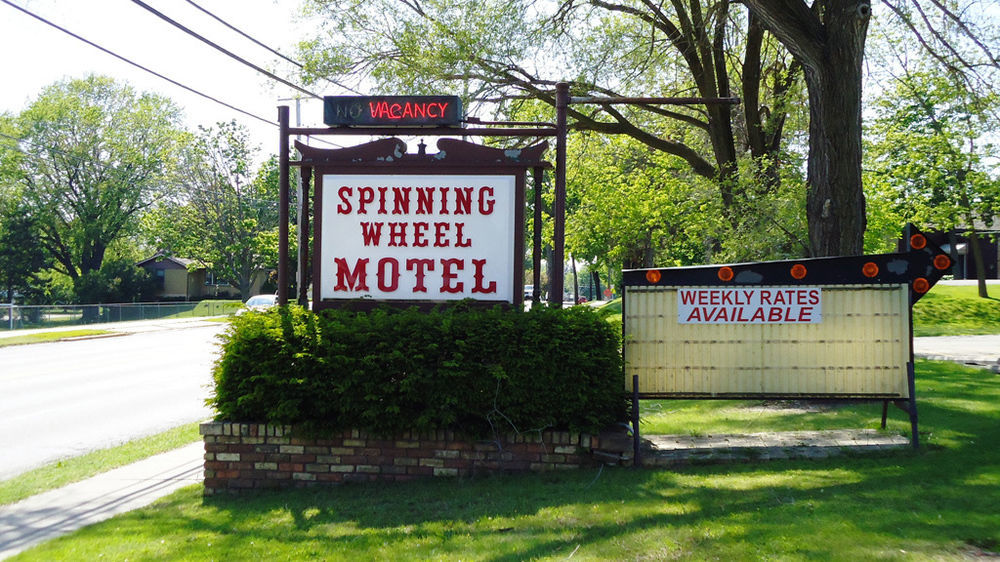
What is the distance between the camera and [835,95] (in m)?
9.46

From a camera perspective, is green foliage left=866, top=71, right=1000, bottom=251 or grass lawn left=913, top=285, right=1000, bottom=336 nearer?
green foliage left=866, top=71, right=1000, bottom=251

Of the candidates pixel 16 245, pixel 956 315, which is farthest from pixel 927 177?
pixel 16 245

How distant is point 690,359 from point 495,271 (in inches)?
80.9

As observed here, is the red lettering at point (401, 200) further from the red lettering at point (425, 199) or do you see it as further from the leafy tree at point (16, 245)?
the leafy tree at point (16, 245)

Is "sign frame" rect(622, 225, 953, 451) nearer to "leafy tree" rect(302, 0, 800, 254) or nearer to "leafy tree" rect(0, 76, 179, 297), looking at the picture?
"leafy tree" rect(302, 0, 800, 254)

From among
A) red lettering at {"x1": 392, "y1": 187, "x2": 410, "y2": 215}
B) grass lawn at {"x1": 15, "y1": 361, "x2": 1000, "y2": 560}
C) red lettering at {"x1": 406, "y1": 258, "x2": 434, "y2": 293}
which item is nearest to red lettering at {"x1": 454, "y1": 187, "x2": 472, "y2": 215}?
red lettering at {"x1": 392, "y1": 187, "x2": 410, "y2": 215}

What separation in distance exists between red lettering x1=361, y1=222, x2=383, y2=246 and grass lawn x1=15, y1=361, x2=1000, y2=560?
8.05 feet

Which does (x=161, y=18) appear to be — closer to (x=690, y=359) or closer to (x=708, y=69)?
(x=690, y=359)

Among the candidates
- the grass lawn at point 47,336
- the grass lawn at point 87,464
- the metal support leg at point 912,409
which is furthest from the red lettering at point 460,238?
the grass lawn at point 47,336

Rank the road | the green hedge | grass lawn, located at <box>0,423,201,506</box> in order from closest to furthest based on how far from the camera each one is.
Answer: the green hedge
grass lawn, located at <box>0,423,201,506</box>
the road

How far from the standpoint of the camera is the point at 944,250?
768cm

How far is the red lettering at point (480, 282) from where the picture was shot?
7348mm

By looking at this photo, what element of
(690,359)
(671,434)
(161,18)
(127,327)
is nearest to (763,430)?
(671,434)

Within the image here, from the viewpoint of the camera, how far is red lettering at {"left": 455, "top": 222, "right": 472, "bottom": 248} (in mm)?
7391
